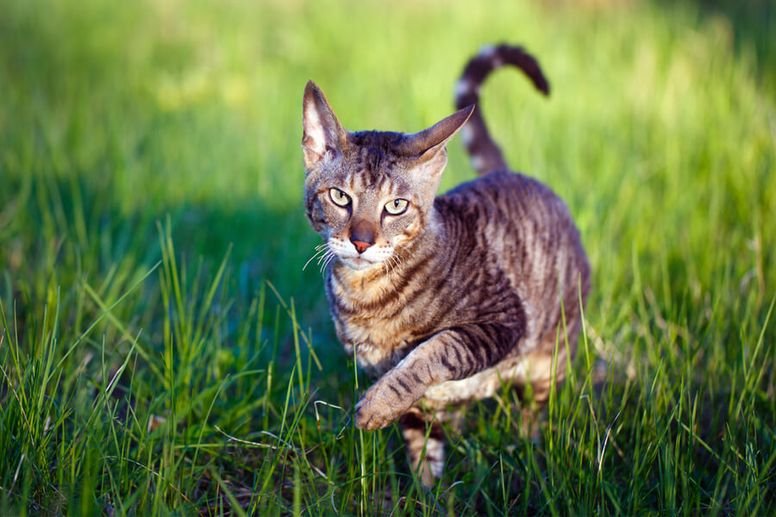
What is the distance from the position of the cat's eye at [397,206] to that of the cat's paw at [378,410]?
578 millimetres

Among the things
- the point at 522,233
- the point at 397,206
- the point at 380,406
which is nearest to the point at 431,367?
the point at 380,406

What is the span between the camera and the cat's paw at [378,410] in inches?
89.0

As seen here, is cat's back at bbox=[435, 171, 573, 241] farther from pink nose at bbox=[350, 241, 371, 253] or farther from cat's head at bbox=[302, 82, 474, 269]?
pink nose at bbox=[350, 241, 371, 253]

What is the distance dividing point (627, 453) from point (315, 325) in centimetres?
157

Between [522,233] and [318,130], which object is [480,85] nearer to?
[522,233]

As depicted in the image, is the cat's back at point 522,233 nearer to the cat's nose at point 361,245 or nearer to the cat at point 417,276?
the cat at point 417,276

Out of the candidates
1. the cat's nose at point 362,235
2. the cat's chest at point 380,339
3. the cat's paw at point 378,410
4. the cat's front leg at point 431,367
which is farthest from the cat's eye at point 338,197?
the cat's paw at point 378,410

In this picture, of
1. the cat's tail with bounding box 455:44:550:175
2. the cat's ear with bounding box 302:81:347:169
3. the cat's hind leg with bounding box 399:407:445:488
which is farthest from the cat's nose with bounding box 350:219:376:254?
the cat's tail with bounding box 455:44:550:175

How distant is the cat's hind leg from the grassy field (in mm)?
78

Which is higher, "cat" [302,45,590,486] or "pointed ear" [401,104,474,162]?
"pointed ear" [401,104,474,162]

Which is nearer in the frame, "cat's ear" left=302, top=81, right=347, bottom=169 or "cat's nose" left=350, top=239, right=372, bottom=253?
"cat's nose" left=350, top=239, right=372, bottom=253

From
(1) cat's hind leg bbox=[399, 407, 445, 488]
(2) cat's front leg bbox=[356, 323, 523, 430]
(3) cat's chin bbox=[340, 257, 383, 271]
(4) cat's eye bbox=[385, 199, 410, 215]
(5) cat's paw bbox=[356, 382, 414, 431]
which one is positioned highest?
(4) cat's eye bbox=[385, 199, 410, 215]

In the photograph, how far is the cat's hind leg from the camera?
2777 millimetres

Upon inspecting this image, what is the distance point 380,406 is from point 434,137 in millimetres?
841
